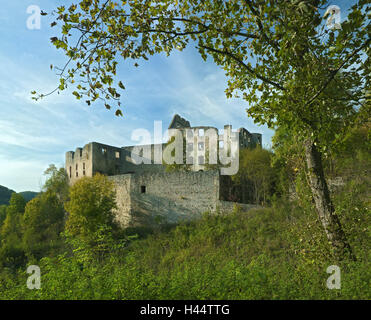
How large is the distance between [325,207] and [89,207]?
1902 cm

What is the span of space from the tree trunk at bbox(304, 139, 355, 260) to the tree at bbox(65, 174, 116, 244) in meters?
17.7

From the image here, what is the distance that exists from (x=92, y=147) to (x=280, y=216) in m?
25.7

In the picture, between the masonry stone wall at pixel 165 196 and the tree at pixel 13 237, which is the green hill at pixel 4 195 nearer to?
the tree at pixel 13 237

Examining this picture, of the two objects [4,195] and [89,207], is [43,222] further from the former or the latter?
[4,195]

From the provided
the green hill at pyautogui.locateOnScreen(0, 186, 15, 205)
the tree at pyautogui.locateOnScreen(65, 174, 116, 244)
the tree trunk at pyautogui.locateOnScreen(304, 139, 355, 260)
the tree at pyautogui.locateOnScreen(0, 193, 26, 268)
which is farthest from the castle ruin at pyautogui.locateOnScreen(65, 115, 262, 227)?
the green hill at pyautogui.locateOnScreen(0, 186, 15, 205)

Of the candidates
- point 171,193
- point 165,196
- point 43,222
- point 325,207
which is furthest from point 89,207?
point 325,207

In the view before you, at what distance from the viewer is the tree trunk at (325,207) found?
552 centimetres

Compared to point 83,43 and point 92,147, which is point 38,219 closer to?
point 92,147

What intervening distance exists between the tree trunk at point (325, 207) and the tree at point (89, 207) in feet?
58.1

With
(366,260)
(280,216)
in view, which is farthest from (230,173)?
(366,260)

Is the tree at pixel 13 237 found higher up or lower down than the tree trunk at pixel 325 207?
lower down

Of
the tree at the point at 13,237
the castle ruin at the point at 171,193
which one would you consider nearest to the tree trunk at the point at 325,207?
the castle ruin at the point at 171,193

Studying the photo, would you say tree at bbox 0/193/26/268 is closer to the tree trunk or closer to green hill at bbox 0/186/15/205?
the tree trunk

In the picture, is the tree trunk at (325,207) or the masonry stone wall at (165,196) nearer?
the tree trunk at (325,207)
